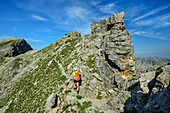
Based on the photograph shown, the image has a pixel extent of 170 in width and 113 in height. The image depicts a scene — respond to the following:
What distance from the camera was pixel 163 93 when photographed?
9766 mm

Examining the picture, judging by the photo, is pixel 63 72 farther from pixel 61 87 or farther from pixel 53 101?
pixel 53 101

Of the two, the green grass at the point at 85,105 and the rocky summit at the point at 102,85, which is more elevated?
the rocky summit at the point at 102,85

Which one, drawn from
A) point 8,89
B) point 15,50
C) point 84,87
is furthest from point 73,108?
point 15,50

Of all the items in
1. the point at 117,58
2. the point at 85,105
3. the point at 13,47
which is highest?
the point at 13,47

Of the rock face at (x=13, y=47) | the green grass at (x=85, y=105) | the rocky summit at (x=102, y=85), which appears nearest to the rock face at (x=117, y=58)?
the rocky summit at (x=102, y=85)

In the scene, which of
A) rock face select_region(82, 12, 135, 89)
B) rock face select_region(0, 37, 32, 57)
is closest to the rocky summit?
rock face select_region(82, 12, 135, 89)

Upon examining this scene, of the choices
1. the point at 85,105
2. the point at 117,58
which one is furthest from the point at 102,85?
the point at 117,58

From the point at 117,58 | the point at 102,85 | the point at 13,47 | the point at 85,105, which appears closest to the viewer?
the point at 85,105

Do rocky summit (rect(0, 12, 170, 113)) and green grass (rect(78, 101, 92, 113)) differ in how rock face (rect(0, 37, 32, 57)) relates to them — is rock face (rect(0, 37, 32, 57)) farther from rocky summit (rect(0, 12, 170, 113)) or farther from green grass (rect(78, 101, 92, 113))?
green grass (rect(78, 101, 92, 113))

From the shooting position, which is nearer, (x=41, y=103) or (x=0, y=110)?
(x=41, y=103)

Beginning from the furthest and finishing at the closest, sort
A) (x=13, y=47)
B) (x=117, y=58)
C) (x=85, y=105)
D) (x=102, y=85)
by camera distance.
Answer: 1. (x=13, y=47)
2. (x=102, y=85)
3. (x=117, y=58)
4. (x=85, y=105)

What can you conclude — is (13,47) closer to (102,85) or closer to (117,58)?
(102,85)

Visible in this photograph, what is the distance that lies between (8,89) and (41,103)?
A: 93.7 ft

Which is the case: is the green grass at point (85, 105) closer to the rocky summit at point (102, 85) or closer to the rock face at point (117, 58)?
the rocky summit at point (102, 85)
